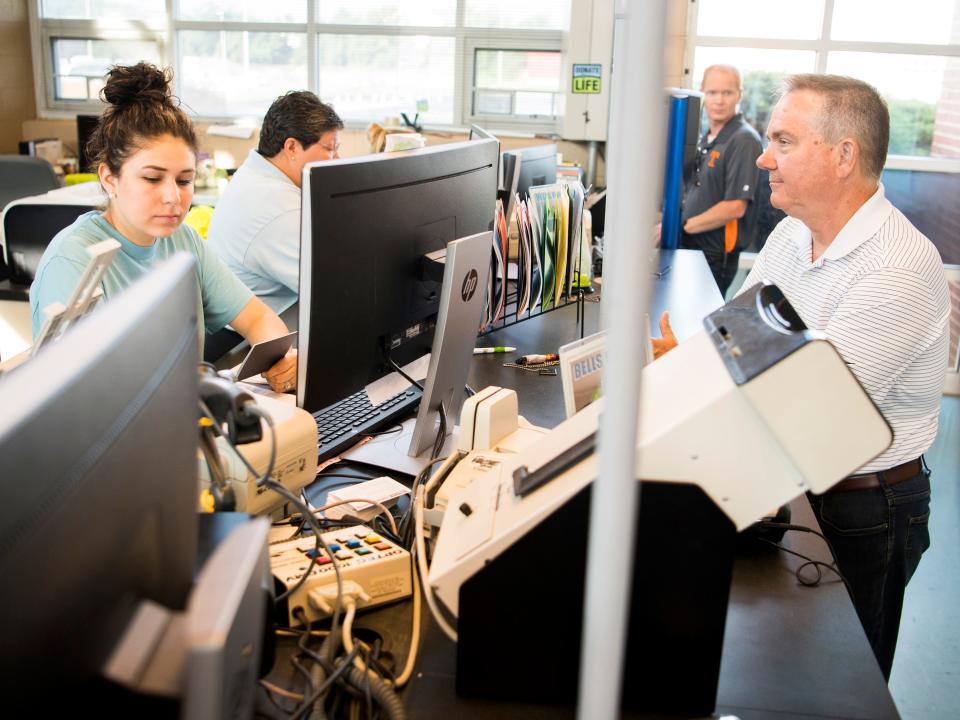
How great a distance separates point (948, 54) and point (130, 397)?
4980 mm

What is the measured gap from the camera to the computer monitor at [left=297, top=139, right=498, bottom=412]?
133 cm

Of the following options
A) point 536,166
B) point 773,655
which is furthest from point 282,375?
point 536,166

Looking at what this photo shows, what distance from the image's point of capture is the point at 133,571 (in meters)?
0.59

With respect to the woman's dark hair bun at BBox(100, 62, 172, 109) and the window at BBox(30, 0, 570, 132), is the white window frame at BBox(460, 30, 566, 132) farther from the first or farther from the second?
the woman's dark hair bun at BBox(100, 62, 172, 109)

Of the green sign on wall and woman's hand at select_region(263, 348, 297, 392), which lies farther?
the green sign on wall

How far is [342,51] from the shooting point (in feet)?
18.5

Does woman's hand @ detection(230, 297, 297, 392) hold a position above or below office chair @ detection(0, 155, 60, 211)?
below

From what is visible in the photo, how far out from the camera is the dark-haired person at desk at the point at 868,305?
1.64m

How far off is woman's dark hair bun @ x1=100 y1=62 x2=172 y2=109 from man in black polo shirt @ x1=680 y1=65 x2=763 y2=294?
278cm

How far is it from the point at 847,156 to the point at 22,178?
11.5 feet

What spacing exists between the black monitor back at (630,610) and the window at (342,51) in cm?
472

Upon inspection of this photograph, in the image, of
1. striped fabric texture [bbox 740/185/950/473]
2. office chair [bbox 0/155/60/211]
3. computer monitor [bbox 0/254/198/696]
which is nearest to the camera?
computer monitor [bbox 0/254/198/696]

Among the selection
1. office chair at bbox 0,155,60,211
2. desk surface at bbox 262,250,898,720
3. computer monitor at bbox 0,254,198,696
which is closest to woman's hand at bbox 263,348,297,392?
desk surface at bbox 262,250,898,720

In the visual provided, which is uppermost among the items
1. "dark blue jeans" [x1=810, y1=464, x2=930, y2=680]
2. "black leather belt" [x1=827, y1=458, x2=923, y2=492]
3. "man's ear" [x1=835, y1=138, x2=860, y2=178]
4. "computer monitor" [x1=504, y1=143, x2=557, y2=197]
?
"man's ear" [x1=835, y1=138, x2=860, y2=178]
